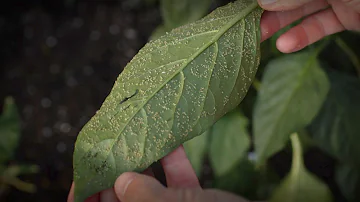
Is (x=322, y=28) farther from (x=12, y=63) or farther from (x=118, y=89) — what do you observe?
(x=12, y=63)

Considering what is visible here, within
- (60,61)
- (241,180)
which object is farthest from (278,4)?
(60,61)

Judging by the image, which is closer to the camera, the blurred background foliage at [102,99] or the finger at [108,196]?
the finger at [108,196]

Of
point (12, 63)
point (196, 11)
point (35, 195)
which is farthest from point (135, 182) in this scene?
point (12, 63)

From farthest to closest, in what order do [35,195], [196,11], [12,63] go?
[12,63], [35,195], [196,11]

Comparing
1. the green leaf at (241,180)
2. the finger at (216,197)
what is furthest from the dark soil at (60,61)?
the finger at (216,197)

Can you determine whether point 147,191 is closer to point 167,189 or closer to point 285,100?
point 167,189

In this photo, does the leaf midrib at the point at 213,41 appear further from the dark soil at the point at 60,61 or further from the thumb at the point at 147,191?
the dark soil at the point at 60,61

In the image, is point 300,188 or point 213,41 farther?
point 300,188
